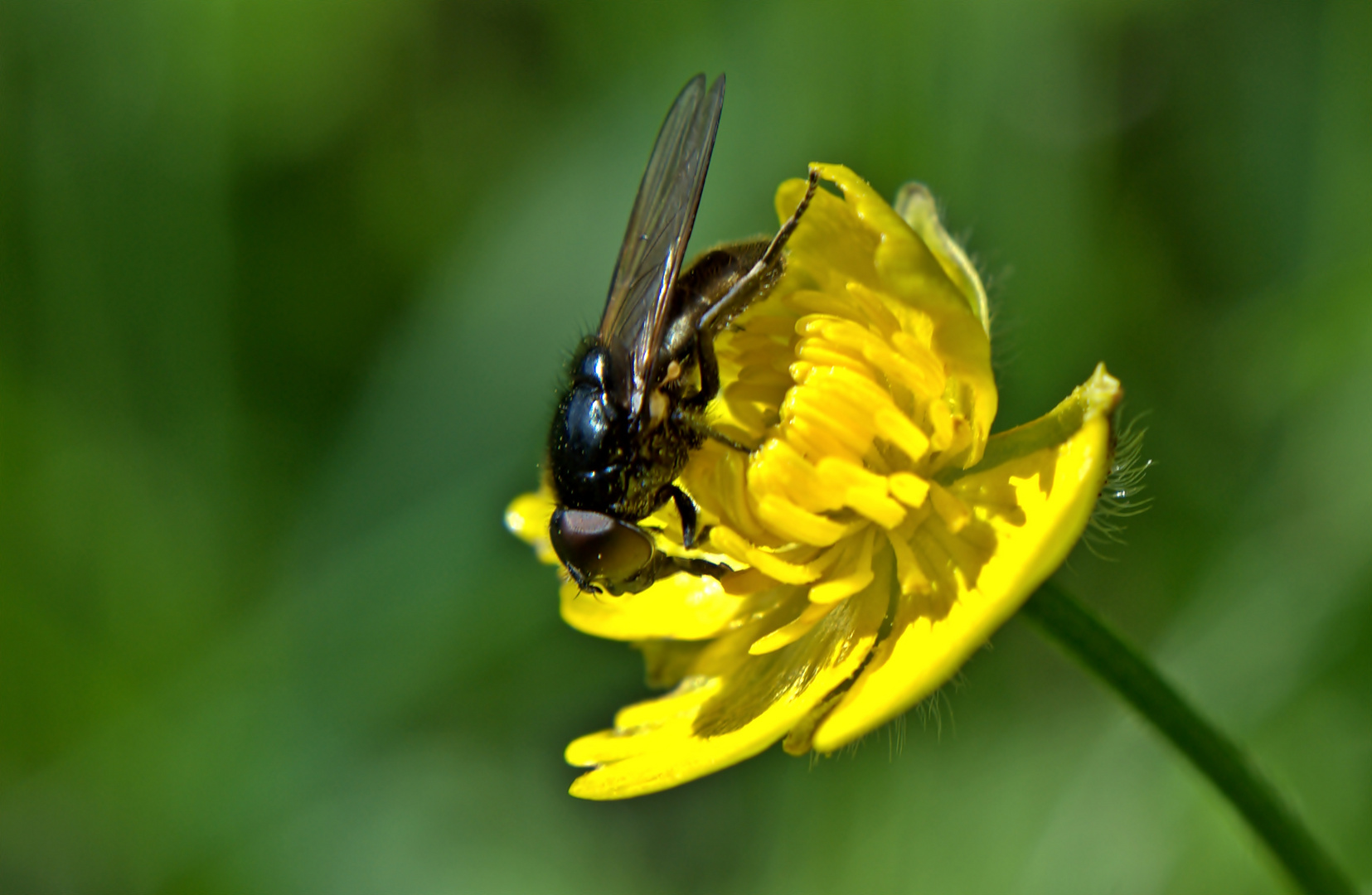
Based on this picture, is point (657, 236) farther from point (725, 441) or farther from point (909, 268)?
point (909, 268)

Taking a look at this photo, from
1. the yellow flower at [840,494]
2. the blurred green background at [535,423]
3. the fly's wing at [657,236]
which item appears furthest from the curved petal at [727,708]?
the blurred green background at [535,423]

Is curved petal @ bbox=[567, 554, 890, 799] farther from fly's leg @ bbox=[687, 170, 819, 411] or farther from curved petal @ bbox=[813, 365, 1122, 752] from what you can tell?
fly's leg @ bbox=[687, 170, 819, 411]

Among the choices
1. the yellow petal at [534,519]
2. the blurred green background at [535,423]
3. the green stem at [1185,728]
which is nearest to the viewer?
the green stem at [1185,728]

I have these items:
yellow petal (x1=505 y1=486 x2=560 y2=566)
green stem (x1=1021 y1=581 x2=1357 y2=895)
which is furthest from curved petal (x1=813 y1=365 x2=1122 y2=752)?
yellow petal (x1=505 y1=486 x2=560 y2=566)

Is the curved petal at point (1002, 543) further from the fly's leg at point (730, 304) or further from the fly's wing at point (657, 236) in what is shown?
the fly's wing at point (657, 236)

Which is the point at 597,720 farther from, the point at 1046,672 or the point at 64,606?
the point at 64,606

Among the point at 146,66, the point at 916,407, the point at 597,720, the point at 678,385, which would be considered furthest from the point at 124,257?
the point at 916,407
